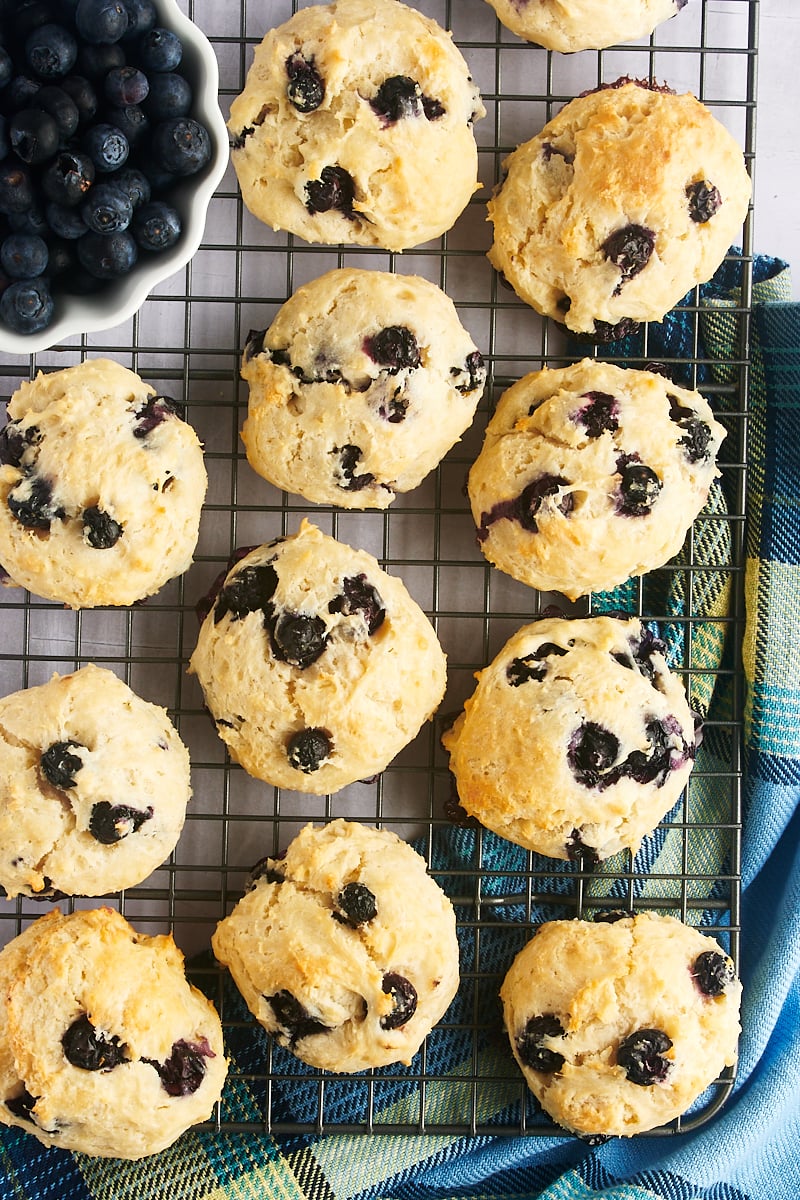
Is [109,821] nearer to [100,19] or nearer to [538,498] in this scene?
[538,498]

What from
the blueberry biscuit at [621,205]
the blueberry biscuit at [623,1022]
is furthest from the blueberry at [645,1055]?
the blueberry biscuit at [621,205]

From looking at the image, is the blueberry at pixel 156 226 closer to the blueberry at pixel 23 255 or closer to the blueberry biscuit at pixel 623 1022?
the blueberry at pixel 23 255

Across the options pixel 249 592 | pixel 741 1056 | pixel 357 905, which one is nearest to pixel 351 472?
pixel 249 592

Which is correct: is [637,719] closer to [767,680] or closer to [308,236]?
[767,680]

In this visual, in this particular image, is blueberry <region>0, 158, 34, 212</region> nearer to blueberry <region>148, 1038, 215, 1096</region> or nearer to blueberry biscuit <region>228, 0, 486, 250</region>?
blueberry biscuit <region>228, 0, 486, 250</region>

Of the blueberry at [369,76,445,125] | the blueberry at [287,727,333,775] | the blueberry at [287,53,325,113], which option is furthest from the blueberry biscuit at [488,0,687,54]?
the blueberry at [287,727,333,775]

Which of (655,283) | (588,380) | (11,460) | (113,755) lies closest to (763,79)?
(655,283)
